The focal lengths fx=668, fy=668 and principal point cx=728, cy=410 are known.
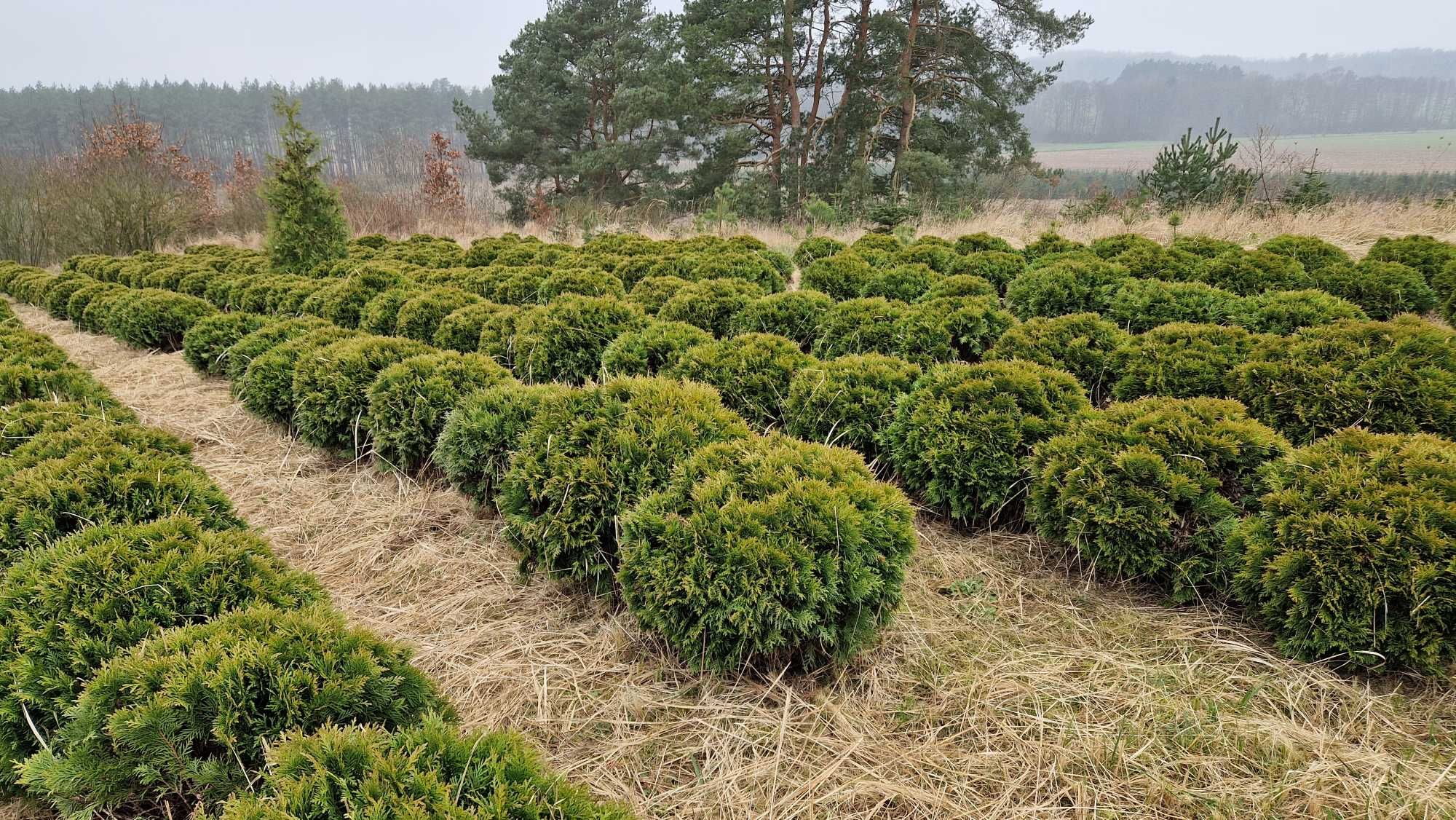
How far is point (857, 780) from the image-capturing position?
2.26 meters

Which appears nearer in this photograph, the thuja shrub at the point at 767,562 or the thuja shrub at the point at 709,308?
the thuja shrub at the point at 767,562

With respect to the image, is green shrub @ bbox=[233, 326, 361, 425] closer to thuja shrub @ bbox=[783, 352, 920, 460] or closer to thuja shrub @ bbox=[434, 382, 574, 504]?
thuja shrub @ bbox=[434, 382, 574, 504]

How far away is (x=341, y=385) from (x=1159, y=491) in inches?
203

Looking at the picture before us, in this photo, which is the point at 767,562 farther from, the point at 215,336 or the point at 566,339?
the point at 215,336

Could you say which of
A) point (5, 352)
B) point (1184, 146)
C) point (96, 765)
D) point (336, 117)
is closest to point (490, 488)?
point (96, 765)

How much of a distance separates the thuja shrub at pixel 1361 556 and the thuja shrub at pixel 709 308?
416cm

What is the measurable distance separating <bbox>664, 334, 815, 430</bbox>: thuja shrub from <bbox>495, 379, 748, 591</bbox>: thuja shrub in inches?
37.7

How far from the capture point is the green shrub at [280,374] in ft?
17.6

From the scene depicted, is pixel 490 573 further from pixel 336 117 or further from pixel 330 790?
pixel 336 117

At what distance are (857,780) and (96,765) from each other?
225 centimetres

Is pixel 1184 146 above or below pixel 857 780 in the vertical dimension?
above

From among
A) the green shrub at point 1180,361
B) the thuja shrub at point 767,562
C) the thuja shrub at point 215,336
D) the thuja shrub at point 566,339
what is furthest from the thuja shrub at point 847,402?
the thuja shrub at point 215,336

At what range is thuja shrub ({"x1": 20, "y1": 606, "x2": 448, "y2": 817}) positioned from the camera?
1825 mm

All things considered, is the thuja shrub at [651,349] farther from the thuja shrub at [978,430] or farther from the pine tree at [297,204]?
the pine tree at [297,204]
